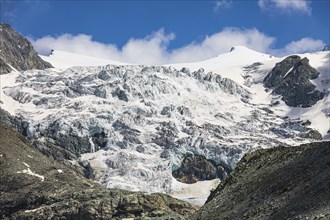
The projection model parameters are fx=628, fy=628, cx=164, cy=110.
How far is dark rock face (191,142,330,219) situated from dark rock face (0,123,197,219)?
72.4ft

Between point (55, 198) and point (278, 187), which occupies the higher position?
point (278, 187)

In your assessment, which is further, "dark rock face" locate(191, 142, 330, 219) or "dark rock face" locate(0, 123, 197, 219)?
"dark rock face" locate(0, 123, 197, 219)

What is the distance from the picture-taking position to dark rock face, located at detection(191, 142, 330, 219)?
33.8 m

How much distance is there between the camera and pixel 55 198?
113 meters

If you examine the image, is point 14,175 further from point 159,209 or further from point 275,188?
point 275,188

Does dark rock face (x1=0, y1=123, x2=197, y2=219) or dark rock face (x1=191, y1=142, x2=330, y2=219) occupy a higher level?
dark rock face (x1=191, y1=142, x2=330, y2=219)

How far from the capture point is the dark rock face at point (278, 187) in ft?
111

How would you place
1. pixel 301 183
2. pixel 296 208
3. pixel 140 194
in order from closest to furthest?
pixel 296 208 → pixel 301 183 → pixel 140 194

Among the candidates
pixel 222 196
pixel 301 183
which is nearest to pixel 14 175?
pixel 222 196

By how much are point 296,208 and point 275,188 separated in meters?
5.76

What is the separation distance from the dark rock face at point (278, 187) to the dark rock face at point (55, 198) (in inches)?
869

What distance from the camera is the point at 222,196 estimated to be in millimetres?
45750

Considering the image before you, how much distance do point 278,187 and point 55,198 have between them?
79.6 m

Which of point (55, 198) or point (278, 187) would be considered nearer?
point (278, 187)
